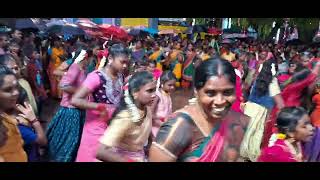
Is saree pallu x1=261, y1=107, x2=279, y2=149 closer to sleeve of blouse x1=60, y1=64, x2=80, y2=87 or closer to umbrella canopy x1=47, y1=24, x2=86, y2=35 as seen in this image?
sleeve of blouse x1=60, y1=64, x2=80, y2=87

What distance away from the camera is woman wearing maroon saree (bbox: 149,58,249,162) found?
2.20 m

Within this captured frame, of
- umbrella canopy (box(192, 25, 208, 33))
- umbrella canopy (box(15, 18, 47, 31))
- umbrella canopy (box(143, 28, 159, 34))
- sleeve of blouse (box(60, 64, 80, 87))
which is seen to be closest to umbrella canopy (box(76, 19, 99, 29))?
umbrella canopy (box(15, 18, 47, 31))

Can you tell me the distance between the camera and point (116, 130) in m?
2.96

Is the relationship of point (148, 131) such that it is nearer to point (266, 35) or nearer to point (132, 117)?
point (132, 117)

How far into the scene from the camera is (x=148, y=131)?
329 cm

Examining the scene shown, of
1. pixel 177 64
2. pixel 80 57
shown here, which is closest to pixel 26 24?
pixel 177 64

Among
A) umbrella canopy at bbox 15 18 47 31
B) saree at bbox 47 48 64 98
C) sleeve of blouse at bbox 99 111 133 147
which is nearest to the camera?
sleeve of blouse at bbox 99 111 133 147

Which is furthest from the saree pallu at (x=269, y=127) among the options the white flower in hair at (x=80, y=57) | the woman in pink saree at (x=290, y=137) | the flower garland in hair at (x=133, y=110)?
the white flower in hair at (x=80, y=57)

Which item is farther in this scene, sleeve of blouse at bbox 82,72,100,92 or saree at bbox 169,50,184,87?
saree at bbox 169,50,184,87

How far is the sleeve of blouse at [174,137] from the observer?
219cm

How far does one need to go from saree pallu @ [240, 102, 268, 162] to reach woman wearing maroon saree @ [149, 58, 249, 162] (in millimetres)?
1926
